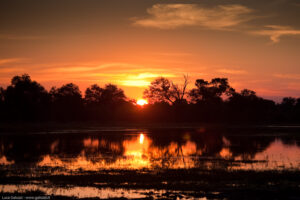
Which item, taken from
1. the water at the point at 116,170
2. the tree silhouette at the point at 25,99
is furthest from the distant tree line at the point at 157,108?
the water at the point at 116,170

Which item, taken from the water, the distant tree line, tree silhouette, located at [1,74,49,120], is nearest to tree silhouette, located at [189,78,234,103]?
the distant tree line

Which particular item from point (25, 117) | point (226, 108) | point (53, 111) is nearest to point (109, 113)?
point (53, 111)

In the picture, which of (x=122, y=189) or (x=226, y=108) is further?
(x=226, y=108)

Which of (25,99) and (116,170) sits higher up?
(25,99)

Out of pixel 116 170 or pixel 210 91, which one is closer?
pixel 116 170

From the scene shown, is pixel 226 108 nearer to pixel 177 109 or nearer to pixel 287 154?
pixel 177 109

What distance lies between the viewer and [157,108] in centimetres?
12444

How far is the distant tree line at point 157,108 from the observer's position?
119 meters

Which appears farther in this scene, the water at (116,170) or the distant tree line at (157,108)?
the distant tree line at (157,108)

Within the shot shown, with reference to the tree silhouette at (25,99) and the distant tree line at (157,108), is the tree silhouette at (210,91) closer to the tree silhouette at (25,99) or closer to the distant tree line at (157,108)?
the distant tree line at (157,108)

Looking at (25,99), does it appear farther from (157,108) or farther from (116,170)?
(116,170)

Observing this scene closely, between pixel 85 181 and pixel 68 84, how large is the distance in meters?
148

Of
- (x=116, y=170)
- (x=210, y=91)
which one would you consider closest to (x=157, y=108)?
(x=210, y=91)

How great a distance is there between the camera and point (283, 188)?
711 inches
